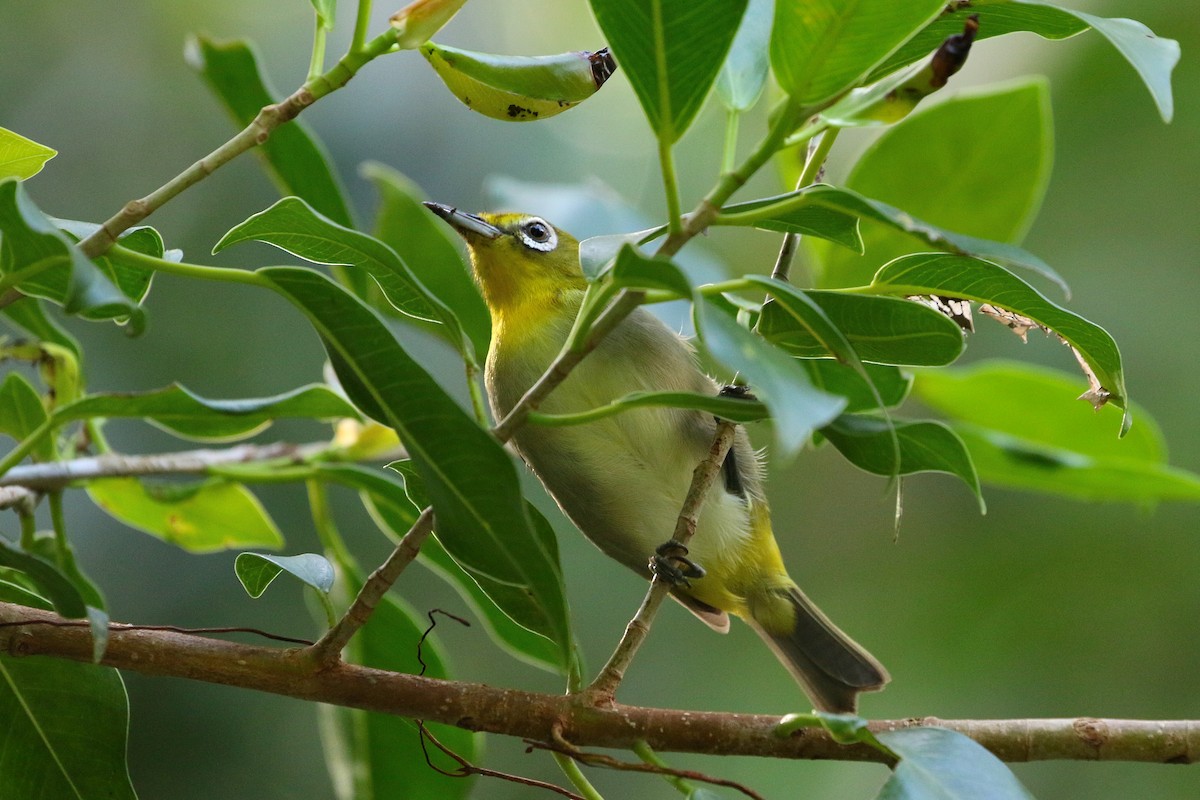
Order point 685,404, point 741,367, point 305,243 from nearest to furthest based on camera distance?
point 741,367 < point 685,404 < point 305,243

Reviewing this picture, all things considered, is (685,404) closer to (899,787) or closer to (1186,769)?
(899,787)

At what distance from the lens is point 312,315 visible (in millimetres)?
1438

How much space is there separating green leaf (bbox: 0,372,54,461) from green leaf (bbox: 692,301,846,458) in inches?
61.1

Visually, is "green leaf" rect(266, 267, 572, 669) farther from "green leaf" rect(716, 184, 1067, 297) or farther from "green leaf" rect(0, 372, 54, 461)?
"green leaf" rect(0, 372, 54, 461)

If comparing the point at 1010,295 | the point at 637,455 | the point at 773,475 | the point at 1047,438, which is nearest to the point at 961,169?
the point at 1047,438

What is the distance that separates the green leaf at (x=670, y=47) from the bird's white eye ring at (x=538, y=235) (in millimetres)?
1827

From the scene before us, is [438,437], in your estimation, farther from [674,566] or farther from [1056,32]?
[674,566]

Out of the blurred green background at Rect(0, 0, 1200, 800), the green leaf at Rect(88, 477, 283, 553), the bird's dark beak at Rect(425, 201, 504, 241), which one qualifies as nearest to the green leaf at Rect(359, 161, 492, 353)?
the bird's dark beak at Rect(425, 201, 504, 241)

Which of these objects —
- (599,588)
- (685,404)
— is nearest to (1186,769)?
(599,588)

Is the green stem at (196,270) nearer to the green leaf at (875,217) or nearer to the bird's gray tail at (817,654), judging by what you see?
the green leaf at (875,217)

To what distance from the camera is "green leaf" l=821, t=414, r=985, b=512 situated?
165cm

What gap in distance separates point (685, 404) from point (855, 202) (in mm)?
333

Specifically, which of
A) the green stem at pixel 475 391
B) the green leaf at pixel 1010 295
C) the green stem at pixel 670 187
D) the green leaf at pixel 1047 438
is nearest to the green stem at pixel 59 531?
the green stem at pixel 475 391

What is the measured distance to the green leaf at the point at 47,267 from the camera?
3.87 feet
